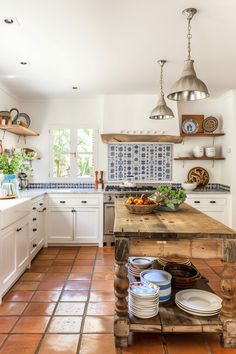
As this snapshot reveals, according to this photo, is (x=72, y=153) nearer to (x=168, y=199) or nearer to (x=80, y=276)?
(x=80, y=276)

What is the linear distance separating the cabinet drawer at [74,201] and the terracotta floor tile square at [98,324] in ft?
7.18

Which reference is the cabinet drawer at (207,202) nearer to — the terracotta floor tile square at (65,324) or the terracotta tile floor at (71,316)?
the terracotta tile floor at (71,316)

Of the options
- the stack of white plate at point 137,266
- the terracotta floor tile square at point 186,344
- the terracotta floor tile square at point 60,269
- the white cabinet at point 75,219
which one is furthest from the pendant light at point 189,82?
the white cabinet at point 75,219

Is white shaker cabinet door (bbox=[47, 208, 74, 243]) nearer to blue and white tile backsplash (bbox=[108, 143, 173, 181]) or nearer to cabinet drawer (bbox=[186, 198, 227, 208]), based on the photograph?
blue and white tile backsplash (bbox=[108, 143, 173, 181])

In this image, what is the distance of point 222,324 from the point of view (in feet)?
6.46

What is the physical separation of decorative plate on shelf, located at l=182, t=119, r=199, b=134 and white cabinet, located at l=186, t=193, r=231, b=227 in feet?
3.95

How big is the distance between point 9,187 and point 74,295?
1.48 m

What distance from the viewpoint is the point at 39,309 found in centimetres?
250

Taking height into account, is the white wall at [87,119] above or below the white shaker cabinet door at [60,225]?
above

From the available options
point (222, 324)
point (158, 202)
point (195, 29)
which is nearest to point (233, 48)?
point (195, 29)

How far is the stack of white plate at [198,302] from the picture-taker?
6.72 ft

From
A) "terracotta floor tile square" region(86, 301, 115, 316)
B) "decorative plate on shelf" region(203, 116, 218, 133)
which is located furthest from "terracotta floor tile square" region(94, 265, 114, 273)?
"decorative plate on shelf" region(203, 116, 218, 133)

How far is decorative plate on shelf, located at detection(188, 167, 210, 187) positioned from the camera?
16.6ft

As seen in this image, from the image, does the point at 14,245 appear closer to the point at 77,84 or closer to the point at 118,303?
the point at 118,303
